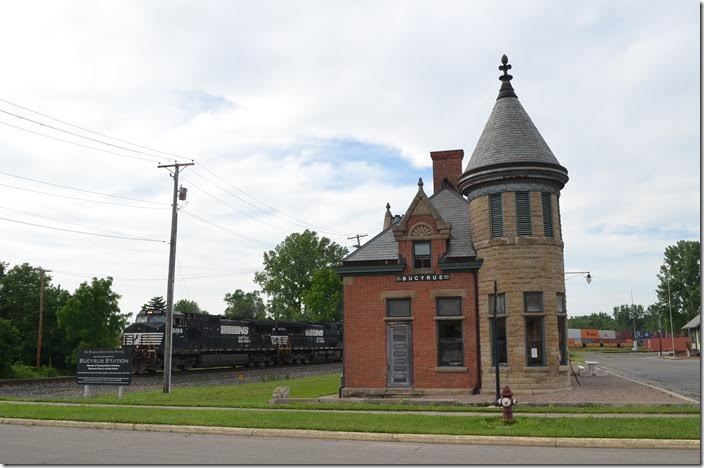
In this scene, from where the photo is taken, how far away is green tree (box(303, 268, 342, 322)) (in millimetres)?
85062

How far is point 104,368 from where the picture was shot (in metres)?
24.4

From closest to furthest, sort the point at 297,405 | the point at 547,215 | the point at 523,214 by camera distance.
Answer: the point at 297,405
the point at 523,214
the point at 547,215

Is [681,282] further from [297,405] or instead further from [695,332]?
[297,405]

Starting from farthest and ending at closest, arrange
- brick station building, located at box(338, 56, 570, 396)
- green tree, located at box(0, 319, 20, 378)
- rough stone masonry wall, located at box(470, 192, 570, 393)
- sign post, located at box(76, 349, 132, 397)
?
green tree, located at box(0, 319, 20, 378) → sign post, located at box(76, 349, 132, 397) → brick station building, located at box(338, 56, 570, 396) → rough stone masonry wall, located at box(470, 192, 570, 393)

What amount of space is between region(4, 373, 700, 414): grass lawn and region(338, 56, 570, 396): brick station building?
3499 mm

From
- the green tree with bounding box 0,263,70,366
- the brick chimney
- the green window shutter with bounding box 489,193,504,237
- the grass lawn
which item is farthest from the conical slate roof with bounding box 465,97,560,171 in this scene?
the green tree with bounding box 0,263,70,366

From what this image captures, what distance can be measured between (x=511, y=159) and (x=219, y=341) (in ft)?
90.9

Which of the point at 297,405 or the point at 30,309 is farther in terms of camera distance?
the point at 30,309

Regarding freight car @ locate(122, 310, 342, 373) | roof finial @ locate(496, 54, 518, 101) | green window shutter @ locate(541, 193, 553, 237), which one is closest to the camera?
green window shutter @ locate(541, 193, 553, 237)

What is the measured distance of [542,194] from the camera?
2331 cm

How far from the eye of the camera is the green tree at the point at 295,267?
101438mm

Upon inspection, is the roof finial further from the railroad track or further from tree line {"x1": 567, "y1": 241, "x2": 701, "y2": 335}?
tree line {"x1": 567, "y1": 241, "x2": 701, "y2": 335}

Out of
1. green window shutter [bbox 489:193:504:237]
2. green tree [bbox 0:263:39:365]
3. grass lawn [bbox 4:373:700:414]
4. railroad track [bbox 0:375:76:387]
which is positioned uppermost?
green window shutter [bbox 489:193:504:237]

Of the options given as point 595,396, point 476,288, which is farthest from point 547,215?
point 595,396
